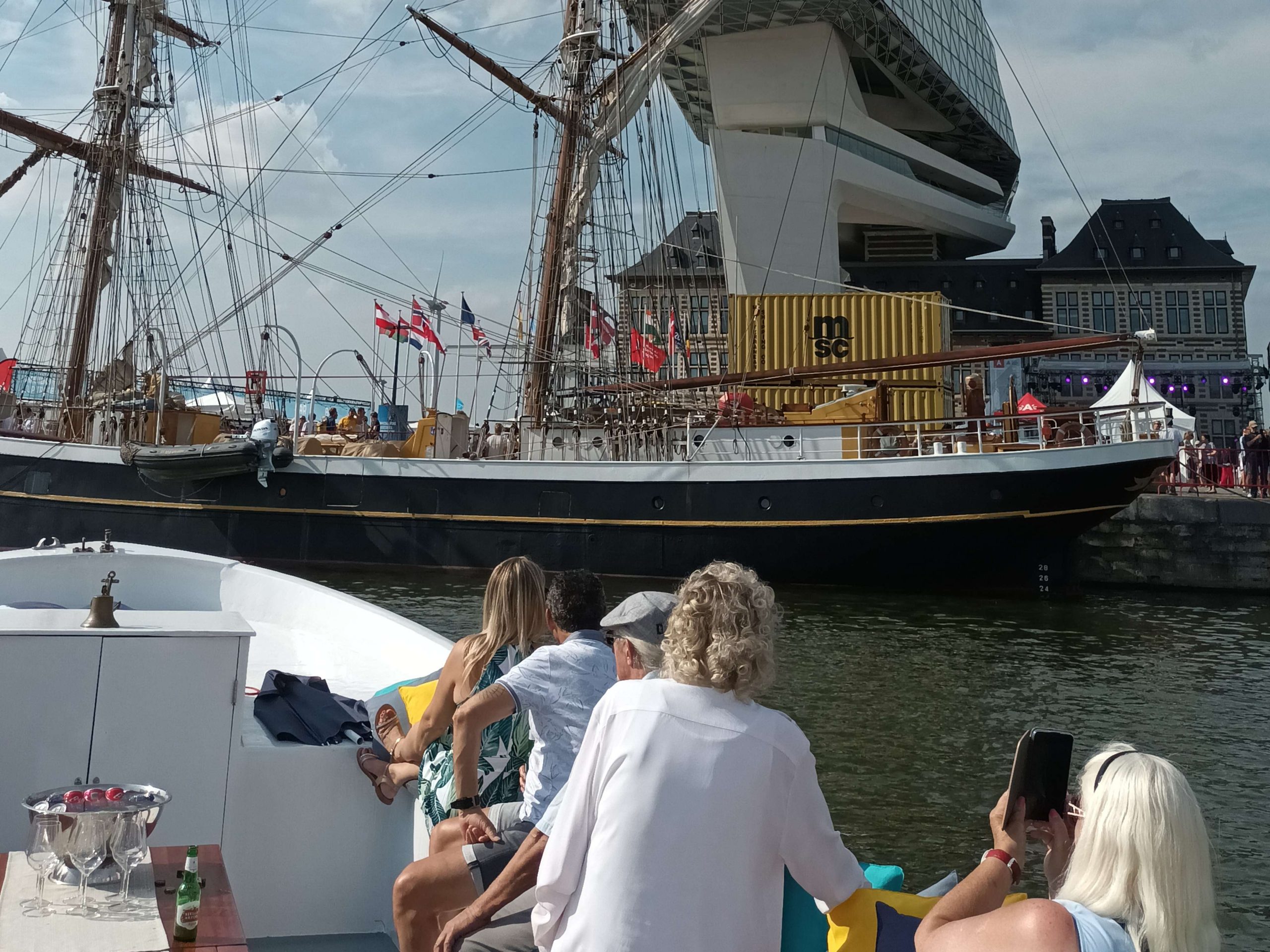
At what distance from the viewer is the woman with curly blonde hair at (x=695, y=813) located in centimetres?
188

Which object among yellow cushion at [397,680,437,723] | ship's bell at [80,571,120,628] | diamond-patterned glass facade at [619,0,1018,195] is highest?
diamond-patterned glass facade at [619,0,1018,195]

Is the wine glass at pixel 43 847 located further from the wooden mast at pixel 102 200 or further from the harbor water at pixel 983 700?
the wooden mast at pixel 102 200

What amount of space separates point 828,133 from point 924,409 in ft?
58.6

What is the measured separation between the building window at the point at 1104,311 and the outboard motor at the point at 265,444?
116 ft

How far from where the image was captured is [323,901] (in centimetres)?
364

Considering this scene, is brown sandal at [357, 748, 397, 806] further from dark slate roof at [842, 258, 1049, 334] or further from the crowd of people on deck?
dark slate roof at [842, 258, 1049, 334]

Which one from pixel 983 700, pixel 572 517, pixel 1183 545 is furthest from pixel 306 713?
pixel 1183 545

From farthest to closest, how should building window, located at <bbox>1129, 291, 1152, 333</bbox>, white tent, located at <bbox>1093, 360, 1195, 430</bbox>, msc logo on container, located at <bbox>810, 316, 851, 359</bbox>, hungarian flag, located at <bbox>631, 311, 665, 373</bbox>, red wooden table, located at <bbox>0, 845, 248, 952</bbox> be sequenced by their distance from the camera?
building window, located at <bbox>1129, 291, 1152, 333</bbox>
msc logo on container, located at <bbox>810, 316, 851, 359</bbox>
hungarian flag, located at <bbox>631, 311, 665, 373</bbox>
white tent, located at <bbox>1093, 360, 1195, 430</bbox>
red wooden table, located at <bbox>0, 845, 248, 952</bbox>

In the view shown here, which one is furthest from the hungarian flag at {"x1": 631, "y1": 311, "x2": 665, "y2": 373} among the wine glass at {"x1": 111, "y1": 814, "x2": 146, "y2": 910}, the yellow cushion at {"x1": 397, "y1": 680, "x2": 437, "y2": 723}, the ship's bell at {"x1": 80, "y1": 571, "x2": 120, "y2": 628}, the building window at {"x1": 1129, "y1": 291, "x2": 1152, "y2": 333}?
the building window at {"x1": 1129, "y1": 291, "x2": 1152, "y2": 333}

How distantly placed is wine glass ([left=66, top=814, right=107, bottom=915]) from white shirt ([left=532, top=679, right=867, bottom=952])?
3.30 ft

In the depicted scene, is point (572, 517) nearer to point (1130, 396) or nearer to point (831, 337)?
point (831, 337)

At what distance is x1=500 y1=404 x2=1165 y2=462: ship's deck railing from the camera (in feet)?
54.4

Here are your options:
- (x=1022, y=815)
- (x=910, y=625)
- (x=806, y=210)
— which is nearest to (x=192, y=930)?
(x=1022, y=815)

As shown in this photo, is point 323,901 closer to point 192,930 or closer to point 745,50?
point 192,930
